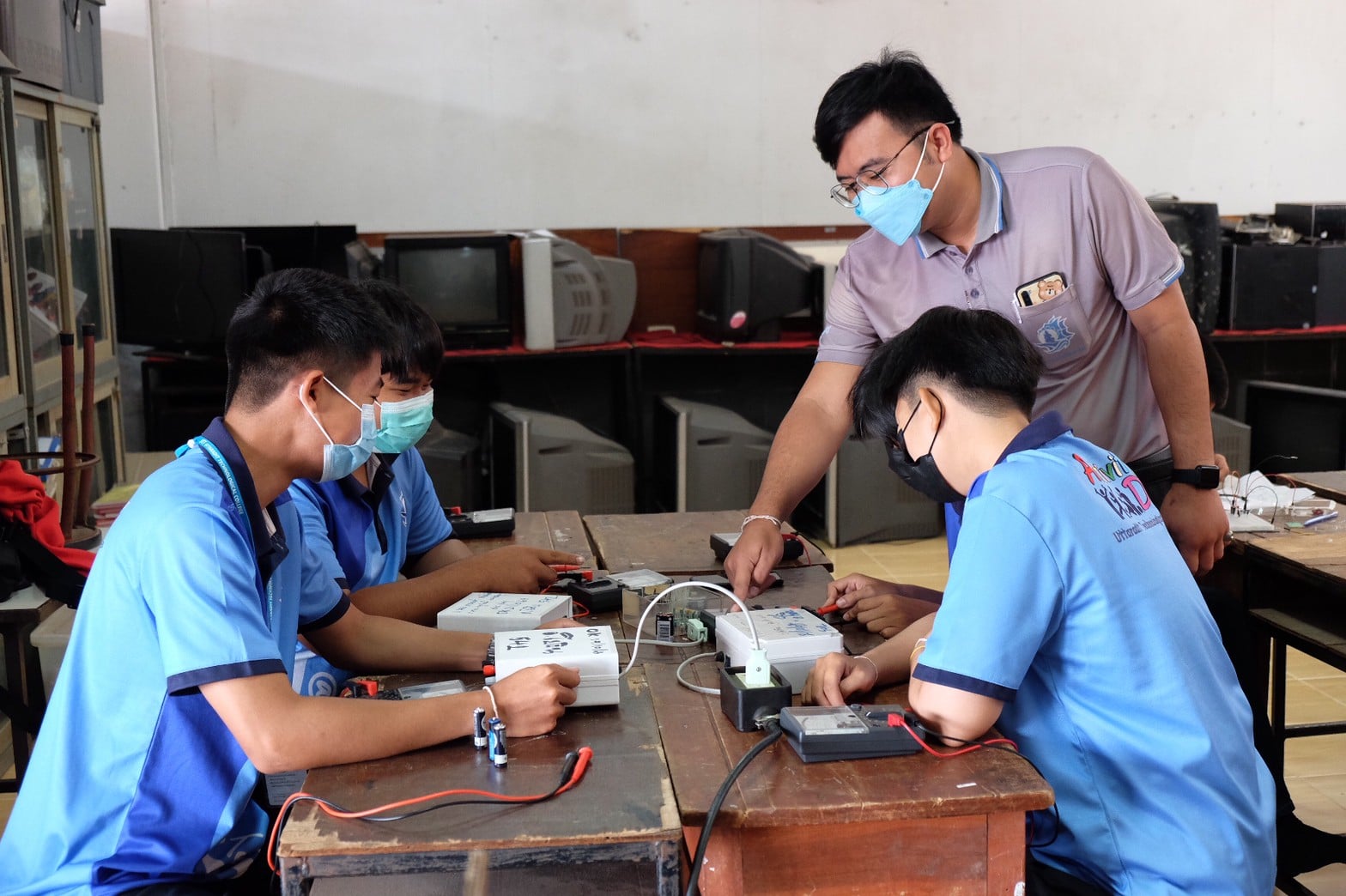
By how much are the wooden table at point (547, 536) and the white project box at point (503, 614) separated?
0.41 meters

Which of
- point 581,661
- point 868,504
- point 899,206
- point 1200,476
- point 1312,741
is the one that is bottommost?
point 1312,741

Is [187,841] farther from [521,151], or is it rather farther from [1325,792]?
[521,151]

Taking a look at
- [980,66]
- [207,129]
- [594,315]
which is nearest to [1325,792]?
[594,315]

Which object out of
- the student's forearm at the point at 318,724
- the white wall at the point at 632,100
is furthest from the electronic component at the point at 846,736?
the white wall at the point at 632,100

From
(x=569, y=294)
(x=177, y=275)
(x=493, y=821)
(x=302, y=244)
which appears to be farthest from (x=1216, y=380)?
(x=177, y=275)

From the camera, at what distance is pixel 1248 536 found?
2369 millimetres

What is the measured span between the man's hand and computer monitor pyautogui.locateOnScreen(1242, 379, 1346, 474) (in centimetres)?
173

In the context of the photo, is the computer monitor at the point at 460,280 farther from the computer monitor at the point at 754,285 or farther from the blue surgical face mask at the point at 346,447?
the blue surgical face mask at the point at 346,447

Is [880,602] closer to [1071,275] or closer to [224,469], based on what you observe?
[1071,275]

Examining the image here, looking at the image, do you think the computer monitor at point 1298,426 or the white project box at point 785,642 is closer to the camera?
the white project box at point 785,642

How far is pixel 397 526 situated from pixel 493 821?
1109mm

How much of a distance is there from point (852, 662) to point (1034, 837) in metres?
0.29

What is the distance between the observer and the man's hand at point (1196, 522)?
205 cm

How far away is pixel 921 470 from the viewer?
154 cm
